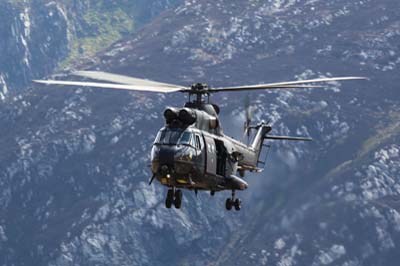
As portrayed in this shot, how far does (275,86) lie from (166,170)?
565 inches

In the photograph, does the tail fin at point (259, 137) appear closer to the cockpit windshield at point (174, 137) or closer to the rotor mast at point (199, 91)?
the rotor mast at point (199, 91)

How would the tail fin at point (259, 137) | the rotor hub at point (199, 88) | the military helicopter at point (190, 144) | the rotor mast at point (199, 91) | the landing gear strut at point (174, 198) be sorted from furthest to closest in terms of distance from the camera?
the tail fin at point (259, 137) < the rotor hub at point (199, 88) < the rotor mast at point (199, 91) < the landing gear strut at point (174, 198) < the military helicopter at point (190, 144)

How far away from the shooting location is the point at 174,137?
134 metres

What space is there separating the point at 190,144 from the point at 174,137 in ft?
5.84

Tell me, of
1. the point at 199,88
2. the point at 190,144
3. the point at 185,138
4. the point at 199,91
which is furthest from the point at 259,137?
the point at 190,144

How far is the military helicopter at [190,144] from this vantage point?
431 ft

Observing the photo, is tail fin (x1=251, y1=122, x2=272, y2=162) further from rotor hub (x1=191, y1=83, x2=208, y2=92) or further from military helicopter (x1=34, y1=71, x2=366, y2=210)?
rotor hub (x1=191, y1=83, x2=208, y2=92)

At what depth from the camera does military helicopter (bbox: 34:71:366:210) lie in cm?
13125

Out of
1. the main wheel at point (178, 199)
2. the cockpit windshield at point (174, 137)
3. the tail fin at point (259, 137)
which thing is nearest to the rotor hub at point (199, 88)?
the cockpit windshield at point (174, 137)

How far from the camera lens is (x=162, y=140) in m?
134

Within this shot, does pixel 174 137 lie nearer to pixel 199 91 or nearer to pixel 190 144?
pixel 190 144

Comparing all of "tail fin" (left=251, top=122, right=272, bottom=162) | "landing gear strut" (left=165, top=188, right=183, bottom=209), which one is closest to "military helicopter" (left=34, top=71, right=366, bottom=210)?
"landing gear strut" (left=165, top=188, right=183, bottom=209)

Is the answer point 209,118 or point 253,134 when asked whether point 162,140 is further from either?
point 253,134

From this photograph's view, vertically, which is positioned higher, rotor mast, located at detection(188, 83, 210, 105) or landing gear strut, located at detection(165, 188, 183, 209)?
rotor mast, located at detection(188, 83, 210, 105)
